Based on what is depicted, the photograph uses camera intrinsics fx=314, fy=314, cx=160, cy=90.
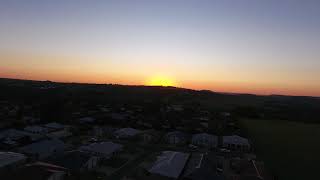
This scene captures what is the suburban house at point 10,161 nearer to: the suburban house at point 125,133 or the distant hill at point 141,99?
the suburban house at point 125,133

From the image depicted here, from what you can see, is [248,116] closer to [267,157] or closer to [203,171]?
[267,157]

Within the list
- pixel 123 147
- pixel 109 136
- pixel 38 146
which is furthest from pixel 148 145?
pixel 38 146

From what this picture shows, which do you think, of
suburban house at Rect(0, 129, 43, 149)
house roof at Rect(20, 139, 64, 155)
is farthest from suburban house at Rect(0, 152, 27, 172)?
suburban house at Rect(0, 129, 43, 149)

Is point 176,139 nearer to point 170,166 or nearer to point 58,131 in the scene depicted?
point 170,166

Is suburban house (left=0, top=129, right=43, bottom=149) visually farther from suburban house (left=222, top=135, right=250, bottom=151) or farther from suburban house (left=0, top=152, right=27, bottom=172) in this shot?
suburban house (left=222, top=135, right=250, bottom=151)

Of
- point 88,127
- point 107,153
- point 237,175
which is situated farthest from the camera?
point 88,127

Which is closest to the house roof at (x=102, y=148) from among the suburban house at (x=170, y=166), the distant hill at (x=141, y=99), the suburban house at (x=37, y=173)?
the suburban house at (x=170, y=166)
